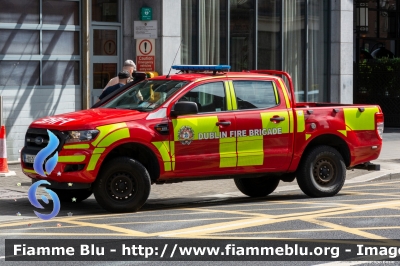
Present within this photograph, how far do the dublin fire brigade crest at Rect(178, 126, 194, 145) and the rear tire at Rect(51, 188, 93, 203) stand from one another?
1.61 meters

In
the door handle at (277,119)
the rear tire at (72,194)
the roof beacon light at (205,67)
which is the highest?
the roof beacon light at (205,67)

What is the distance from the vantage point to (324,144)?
1315cm

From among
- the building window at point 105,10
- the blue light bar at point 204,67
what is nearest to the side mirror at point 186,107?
the blue light bar at point 204,67

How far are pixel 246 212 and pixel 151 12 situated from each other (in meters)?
8.26

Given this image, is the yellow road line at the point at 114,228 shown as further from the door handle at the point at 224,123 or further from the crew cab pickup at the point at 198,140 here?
the door handle at the point at 224,123

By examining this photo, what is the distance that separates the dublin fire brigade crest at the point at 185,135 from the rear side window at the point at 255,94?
0.91m

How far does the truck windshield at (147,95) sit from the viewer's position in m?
12.0

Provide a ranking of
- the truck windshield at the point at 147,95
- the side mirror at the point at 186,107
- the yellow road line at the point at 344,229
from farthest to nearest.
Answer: the truck windshield at the point at 147,95, the side mirror at the point at 186,107, the yellow road line at the point at 344,229

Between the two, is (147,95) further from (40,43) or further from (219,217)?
(40,43)

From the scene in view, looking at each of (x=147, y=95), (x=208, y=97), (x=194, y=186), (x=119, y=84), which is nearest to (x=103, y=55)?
(x=119, y=84)

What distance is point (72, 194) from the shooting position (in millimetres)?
12438

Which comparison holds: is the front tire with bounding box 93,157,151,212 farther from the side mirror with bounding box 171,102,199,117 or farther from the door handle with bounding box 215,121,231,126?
the door handle with bounding box 215,121,231,126

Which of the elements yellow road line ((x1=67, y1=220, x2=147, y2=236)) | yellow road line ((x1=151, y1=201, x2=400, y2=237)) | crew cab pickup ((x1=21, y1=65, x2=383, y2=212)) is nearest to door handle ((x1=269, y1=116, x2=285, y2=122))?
crew cab pickup ((x1=21, y1=65, x2=383, y2=212))

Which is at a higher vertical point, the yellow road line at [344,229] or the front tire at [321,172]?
the front tire at [321,172]
